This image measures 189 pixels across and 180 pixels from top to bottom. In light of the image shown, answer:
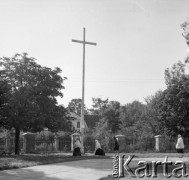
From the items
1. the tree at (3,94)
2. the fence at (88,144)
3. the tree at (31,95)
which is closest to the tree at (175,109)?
the fence at (88,144)

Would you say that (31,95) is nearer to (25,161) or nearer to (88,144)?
(25,161)

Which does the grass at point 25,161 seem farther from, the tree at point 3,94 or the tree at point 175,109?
the tree at point 175,109

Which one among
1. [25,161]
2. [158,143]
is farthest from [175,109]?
[25,161]

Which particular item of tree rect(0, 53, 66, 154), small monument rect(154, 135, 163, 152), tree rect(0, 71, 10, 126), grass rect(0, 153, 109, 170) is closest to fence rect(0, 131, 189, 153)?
small monument rect(154, 135, 163, 152)

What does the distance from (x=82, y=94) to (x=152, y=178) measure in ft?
53.6

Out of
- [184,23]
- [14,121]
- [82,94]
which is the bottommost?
[14,121]

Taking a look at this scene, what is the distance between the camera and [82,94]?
2886 cm

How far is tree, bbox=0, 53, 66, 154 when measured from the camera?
998 inches

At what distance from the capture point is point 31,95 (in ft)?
86.3

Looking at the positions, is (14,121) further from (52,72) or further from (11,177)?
(11,177)

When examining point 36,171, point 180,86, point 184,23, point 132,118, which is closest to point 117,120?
point 132,118

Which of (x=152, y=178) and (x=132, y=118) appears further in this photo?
(x=132, y=118)

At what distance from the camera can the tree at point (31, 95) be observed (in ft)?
83.2

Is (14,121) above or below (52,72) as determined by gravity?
below
